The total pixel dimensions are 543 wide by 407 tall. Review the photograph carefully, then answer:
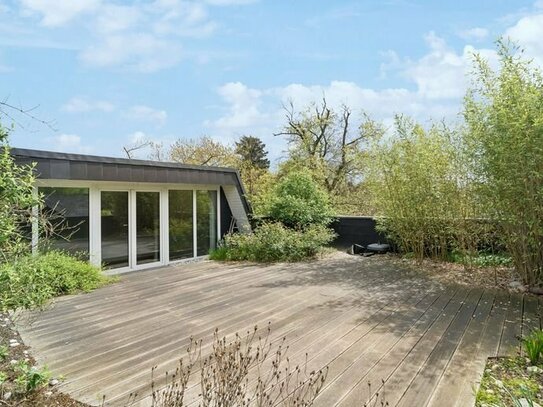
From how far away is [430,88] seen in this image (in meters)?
9.65

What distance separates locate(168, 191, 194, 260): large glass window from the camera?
25.9 ft

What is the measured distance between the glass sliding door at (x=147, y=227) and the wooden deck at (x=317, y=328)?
1383 millimetres

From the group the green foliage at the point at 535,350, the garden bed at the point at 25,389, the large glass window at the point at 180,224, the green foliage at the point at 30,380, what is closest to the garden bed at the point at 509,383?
the green foliage at the point at 535,350

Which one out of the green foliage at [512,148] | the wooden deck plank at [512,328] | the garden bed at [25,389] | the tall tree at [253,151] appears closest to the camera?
the garden bed at [25,389]

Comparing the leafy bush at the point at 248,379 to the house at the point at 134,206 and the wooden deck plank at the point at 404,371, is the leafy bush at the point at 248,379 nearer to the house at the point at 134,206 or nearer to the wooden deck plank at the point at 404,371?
the wooden deck plank at the point at 404,371

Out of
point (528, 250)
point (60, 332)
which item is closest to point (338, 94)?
point (528, 250)

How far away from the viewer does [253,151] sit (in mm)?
21797

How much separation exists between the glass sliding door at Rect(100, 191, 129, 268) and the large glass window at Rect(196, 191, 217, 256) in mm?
1801

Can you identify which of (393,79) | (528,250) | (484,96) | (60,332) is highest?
(393,79)

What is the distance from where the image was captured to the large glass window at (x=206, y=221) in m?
8.48

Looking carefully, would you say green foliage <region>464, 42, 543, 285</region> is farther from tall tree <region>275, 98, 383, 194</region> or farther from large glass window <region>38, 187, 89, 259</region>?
tall tree <region>275, 98, 383, 194</region>

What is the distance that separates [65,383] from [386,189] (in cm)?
625

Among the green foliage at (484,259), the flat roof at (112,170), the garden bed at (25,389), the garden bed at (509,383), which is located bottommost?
the garden bed at (509,383)

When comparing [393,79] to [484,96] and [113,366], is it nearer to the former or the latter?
[484,96]
